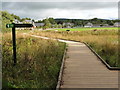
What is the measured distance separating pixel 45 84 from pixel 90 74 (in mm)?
1523

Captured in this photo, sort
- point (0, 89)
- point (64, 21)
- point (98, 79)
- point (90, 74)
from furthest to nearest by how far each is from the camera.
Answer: point (64, 21)
point (90, 74)
point (98, 79)
point (0, 89)

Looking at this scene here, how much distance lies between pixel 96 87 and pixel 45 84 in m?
1.21

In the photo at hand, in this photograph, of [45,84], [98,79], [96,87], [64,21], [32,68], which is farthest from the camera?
[64,21]

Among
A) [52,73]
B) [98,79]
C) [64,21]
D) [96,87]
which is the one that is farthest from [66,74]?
[64,21]

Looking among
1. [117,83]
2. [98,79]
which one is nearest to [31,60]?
[98,79]

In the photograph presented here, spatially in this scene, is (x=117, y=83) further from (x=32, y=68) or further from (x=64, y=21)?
(x=64, y=21)

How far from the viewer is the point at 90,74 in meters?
5.08

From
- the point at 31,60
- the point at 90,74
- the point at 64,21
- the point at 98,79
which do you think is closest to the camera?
the point at 98,79

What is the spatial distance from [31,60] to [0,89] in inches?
107

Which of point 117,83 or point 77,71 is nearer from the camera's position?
point 117,83

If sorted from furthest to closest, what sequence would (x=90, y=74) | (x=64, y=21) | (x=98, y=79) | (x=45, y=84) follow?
(x=64, y=21), (x=90, y=74), (x=98, y=79), (x=45, y=84)

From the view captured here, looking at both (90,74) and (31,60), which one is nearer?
(90,74)

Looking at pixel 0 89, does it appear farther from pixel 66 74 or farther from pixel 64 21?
pixel 64 21

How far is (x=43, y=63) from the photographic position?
631cm
